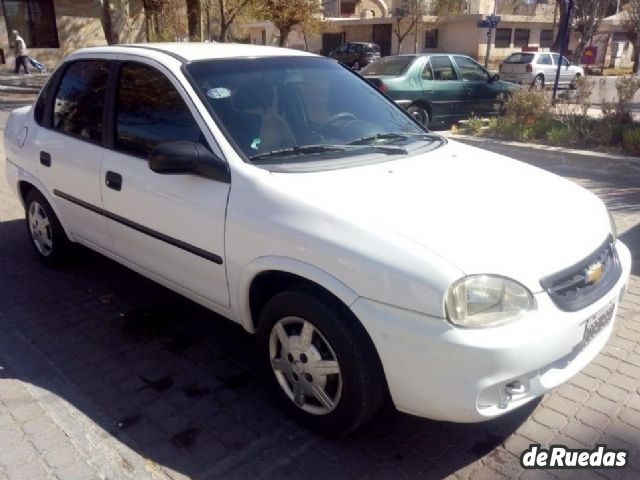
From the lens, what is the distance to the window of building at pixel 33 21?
26.7 m

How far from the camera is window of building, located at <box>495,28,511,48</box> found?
43.1 metres

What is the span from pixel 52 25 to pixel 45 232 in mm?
27855

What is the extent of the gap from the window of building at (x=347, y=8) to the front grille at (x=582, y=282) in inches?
2169

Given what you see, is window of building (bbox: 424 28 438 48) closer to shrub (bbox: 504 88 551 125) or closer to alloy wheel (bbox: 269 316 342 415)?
shrub (bbox: 504 88 551 125)

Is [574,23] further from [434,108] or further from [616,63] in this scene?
[434,108]

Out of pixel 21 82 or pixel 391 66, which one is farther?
pixel 21 82

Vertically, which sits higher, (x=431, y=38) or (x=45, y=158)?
(x=431, y=38)

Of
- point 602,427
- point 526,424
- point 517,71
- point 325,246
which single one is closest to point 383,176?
point 325,246

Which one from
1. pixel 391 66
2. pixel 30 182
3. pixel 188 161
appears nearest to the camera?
pixel 188 161

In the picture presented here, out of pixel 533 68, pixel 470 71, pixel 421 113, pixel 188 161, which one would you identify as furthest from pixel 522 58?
pixel 188 161

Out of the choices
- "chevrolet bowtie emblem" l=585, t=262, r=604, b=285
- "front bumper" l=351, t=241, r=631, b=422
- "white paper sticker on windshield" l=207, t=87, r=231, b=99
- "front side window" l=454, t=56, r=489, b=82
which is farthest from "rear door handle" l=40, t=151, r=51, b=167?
"front side window" l=454, t=56, r=489, b=82

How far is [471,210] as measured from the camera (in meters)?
2.63

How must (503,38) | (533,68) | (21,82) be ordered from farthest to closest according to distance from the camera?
(503,38), (533,68), (21,82)

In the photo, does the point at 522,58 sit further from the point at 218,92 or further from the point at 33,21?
the point at 218,92
